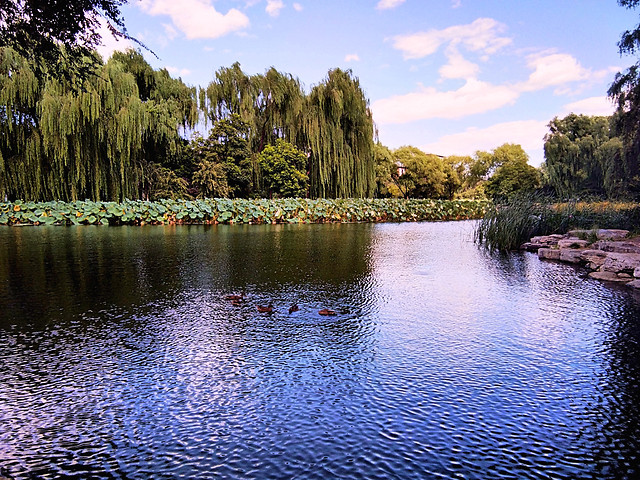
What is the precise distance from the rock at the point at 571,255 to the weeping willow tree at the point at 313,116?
667 inches

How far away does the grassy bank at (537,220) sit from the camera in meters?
Result: 10.3

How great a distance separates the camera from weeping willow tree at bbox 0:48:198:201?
16.3 m

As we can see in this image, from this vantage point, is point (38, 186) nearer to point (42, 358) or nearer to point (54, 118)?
point (54, 118)

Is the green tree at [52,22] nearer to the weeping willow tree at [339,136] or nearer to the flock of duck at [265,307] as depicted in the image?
the flock of duck at [265,307]

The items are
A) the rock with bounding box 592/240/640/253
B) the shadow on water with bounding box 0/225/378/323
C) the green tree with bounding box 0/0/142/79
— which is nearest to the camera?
the green tree with bounding box 0/0/142/79

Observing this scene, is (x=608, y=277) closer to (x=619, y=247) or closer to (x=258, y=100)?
(x=619, y=247)

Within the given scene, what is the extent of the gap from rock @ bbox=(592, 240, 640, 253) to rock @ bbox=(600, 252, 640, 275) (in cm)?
87

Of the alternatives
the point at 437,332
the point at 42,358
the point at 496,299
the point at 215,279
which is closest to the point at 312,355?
the point at 437,332

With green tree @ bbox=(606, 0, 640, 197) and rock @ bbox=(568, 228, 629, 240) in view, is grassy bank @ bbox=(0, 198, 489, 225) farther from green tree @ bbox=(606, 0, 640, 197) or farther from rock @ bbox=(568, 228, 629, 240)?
rock @ bbox=(568, 228, 629, 240)

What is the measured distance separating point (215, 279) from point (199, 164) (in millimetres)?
17344

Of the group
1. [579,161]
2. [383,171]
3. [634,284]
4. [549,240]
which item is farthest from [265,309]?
[383,171]

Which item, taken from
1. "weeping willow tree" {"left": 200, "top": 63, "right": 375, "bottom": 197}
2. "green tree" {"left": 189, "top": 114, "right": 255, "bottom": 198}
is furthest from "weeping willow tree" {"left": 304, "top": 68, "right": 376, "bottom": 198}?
"green tree" {"left": 189, "top": 114, "right": 255, "bottom": 198}

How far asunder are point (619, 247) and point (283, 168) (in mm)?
17540

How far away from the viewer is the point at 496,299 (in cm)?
498
